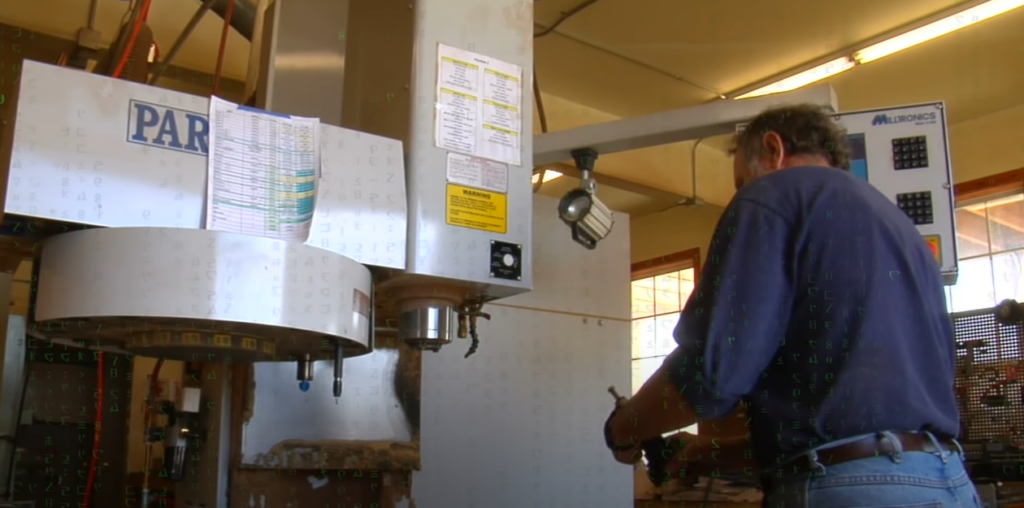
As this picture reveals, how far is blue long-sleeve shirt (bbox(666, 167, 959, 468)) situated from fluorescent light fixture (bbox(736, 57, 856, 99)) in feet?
8.57

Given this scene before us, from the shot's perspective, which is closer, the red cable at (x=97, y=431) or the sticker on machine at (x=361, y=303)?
the sticker on machine at (x=361, y=303)

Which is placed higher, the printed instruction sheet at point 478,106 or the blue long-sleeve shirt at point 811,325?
the printed instruction sheet at point 478,106

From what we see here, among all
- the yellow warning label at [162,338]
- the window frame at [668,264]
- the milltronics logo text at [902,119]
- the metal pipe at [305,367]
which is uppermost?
the window frame at [668,264]

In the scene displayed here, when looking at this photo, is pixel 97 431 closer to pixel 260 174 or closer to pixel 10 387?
pixel 10 387

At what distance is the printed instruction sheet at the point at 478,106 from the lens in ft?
3.52

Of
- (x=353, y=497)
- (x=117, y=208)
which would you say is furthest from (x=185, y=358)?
(x=353, y=497)

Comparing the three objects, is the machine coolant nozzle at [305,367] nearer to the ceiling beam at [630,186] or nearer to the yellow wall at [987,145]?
the ceiling beam at [630,186]

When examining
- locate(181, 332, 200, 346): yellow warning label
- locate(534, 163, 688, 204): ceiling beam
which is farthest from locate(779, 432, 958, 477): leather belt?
locate(534, 163, 688, 204): ceiling beam

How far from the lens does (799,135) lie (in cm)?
113

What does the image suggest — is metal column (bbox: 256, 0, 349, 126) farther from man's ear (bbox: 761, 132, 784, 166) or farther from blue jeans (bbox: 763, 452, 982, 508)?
blue jeans (bbox: 763, 452, 982, 508)

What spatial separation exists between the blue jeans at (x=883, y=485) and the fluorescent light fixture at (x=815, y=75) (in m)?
2.73

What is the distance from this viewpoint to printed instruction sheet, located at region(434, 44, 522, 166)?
107cm

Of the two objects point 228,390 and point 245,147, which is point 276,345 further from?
point 228,390

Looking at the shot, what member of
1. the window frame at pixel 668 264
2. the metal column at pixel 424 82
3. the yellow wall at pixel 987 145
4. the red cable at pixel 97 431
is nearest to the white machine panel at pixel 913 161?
the metal column at pixel 424 82
